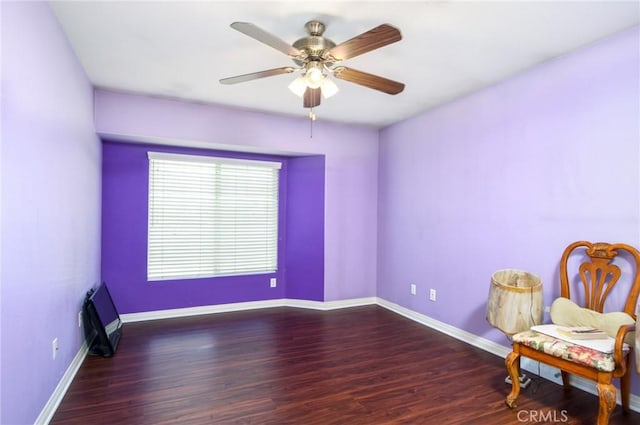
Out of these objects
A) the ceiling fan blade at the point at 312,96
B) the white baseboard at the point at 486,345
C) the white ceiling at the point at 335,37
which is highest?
the white ceiling at the point at 335,37

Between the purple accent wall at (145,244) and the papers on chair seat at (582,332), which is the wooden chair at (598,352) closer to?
the papers on chair seat at (582,332)

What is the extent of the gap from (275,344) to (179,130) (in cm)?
250

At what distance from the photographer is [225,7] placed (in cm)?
201

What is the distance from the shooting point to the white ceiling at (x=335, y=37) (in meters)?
2.00

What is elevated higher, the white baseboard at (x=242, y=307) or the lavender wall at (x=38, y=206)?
the lavender wall at (x=38, y=206)

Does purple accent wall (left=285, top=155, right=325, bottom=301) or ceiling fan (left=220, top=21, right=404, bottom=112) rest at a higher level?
ceiling fan (left=220, top=21, right=404, bottom=112)

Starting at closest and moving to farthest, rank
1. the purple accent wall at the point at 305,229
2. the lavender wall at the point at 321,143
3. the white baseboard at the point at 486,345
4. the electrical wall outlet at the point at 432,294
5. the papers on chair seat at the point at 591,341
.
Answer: the papers on chair seat at the point at 591,341, the white baseboard at the point at 486,345, the lavender wall at the point at 321,143, the electrical wall outlet at the point at 432,294, the purple accent wall at the point at 305,229

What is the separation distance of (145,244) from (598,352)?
4215 mm

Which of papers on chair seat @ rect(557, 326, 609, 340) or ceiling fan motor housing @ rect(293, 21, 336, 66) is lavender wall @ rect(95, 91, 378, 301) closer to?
ceiling fan motor housing @ rect(293, 21, 336, 66)

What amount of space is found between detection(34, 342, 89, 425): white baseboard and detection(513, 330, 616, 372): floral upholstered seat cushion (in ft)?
9.79

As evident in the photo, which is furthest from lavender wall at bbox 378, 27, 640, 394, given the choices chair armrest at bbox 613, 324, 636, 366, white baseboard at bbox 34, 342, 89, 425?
white baseboard at bbox 34, 342, 89, 425

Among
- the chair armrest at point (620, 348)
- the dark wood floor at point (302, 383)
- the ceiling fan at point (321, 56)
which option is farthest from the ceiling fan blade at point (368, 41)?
the dark wood floor at point (302, 383)

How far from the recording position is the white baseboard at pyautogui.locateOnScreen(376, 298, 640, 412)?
7.86 feet

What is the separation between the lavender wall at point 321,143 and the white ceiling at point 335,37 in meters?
0.31
